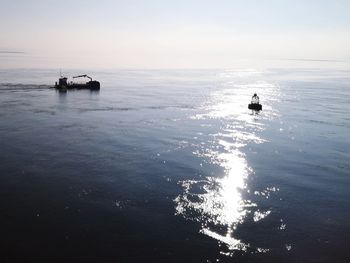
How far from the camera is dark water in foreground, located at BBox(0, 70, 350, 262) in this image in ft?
93.3

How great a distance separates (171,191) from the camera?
39594 millimetres

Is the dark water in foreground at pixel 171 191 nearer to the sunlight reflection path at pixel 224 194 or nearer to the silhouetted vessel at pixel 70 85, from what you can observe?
the sunlight reflection path at pixel 224 194

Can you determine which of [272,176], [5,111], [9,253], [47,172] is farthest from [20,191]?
[5,111]

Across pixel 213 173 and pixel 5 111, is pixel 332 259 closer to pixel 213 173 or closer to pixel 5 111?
pixel 213 173

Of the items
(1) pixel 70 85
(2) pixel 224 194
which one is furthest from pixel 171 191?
(1) pixel 70 85

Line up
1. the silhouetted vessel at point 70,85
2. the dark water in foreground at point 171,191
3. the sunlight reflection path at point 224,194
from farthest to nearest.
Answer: the silhouetted vessel at point 70,85, the sunlight reflection path at point 224,194, the dark water in foreground at point 171,191

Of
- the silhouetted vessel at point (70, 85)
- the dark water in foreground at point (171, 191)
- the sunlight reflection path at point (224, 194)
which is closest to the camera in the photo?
the dark water in foreground at point (171, 191)

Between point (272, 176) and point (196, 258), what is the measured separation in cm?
2206

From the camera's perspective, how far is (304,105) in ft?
381

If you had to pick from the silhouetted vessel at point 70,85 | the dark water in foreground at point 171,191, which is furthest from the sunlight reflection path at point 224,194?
the silhouetted vessel at point 70,85

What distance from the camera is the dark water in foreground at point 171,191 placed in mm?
28438

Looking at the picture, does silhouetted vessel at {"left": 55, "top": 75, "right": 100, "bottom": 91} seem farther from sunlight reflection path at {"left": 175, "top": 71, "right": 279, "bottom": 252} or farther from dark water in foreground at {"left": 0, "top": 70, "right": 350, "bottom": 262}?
sunlight reflection path at {"left": 175, "top": 71, "right": 279, "bottom": 252}

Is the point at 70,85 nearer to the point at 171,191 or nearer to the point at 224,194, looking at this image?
the point at 171,191

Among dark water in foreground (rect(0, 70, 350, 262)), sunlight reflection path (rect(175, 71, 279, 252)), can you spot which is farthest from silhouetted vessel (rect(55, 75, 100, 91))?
sunlight reflection path (rect(175, 71, 279, 252))
